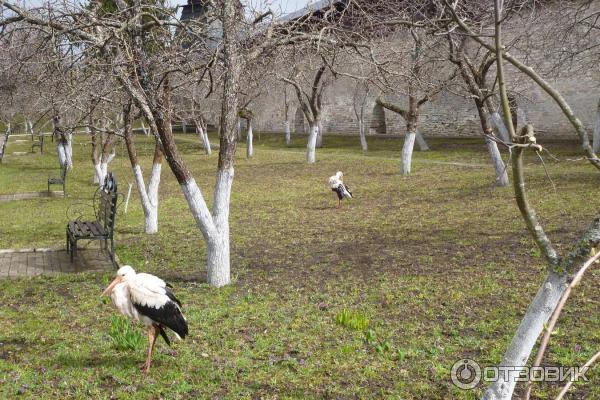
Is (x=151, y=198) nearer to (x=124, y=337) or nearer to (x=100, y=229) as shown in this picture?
(x=100, y=229)

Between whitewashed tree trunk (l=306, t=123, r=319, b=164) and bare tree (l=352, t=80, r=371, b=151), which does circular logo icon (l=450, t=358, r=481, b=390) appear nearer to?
whitewashed tree trunk (l=306, t=123, r=319, b=164)

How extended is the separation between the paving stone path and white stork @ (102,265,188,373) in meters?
4.31

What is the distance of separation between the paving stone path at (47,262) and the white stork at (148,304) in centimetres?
431

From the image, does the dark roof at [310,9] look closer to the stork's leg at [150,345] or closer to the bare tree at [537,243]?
the stork's leg at [150,345]

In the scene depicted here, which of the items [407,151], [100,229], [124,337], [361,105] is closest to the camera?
[124,337]

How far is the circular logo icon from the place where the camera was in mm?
4352

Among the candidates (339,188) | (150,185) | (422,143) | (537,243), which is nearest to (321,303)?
(537,243)

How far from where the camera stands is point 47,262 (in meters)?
9.27

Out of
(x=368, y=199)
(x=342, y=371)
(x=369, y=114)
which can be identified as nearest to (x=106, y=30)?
(x=342, y=371)

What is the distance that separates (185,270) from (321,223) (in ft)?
13.0

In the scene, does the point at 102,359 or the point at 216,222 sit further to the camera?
the point at 216,222

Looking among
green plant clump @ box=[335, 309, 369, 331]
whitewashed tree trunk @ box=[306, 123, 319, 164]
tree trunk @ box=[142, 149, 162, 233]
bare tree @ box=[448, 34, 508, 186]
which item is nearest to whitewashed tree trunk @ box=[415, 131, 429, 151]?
whitewashed tree trunk @ box=[306, 123, 319, 164]

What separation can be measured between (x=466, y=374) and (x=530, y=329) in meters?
1.37

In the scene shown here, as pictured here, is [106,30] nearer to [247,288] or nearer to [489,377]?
[247,288]
